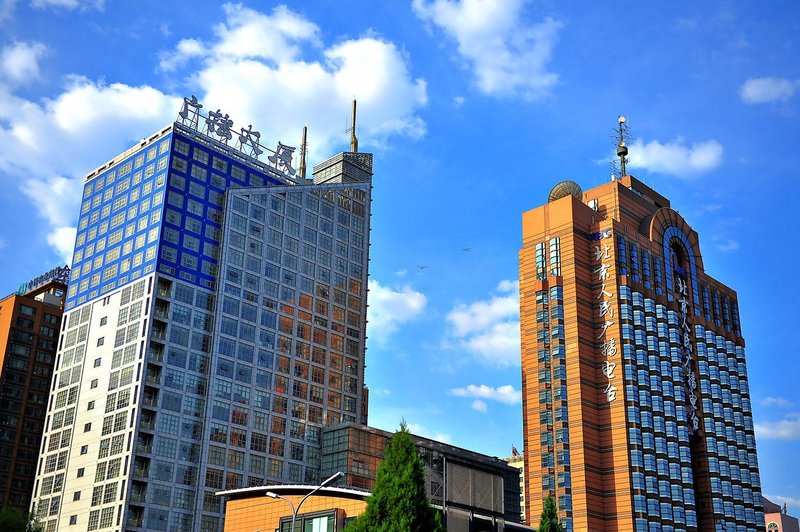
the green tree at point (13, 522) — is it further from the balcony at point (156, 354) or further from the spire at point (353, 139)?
the spire at point (353, 139)

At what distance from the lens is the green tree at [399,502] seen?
5188 cm

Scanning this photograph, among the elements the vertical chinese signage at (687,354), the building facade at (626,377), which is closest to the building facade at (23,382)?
the building facade at (626,377)

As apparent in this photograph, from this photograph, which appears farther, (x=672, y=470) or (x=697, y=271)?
(x=697, y=271)

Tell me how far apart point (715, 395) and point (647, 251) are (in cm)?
3096

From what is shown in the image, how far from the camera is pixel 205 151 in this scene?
14812cm

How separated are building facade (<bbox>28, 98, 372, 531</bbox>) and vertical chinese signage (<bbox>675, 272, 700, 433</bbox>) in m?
59.7

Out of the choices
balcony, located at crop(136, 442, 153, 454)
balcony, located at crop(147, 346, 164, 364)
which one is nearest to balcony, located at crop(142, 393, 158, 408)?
balcony, located at crop(147, 346, 164, 364)

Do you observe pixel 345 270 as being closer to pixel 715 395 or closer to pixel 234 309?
pixel 234 309

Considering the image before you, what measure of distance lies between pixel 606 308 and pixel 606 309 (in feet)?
0.57

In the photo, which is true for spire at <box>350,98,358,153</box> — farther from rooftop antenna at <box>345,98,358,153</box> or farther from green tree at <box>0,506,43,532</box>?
green tree at <box>0,506,43,532</box>

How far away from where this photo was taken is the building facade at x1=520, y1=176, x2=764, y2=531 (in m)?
147

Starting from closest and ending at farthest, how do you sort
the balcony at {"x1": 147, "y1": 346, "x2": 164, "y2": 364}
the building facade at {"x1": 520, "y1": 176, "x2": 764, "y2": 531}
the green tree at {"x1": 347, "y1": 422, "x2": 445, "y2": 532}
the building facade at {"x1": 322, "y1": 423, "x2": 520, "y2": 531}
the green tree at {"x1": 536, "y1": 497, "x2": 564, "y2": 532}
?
1. the green tree at {"x1": 347, "y1": 422, "x2": 445, "y2": 532}
2. the green tree at {"x1": 536, "y1": 497, "x2": 564, "y2": 532}
3. the balcony at {"x1": 147, "y1": 346, "x2": 164, "y2": 364}
4. the building facade at {"x1": 322, "y1": 423, "x2": 520, "y2": 531}
5. the building facade at {"x1": 520, "y1": 176, "x2": 764, "y2": 531}

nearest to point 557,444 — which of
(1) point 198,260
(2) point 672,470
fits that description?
(2) point 672,470

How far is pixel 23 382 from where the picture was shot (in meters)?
169
